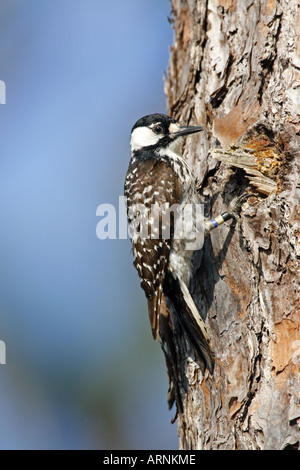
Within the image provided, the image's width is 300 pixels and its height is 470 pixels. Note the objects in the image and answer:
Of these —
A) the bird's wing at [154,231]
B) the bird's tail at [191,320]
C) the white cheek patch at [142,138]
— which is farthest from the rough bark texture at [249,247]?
the white cheek patch at [142,138]

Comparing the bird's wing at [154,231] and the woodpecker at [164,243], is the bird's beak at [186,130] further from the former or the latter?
the bird's wing at [154,231]

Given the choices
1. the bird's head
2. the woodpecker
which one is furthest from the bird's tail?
the bird's head

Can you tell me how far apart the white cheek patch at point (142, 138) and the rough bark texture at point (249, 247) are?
412 mm

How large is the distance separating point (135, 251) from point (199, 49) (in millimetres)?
1896

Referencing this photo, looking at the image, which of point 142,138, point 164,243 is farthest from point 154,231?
point 142,138

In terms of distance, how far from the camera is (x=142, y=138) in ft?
16.8

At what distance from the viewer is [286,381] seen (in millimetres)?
3320

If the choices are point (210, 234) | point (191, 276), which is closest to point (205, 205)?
point (210, 234)

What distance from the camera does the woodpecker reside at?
4.21 meters

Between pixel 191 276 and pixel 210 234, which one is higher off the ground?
pixel 210 234

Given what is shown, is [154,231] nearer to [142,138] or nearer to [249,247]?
[249,247]

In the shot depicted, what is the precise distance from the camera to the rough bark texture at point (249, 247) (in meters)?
3.43

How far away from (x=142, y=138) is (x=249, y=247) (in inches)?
72.9
